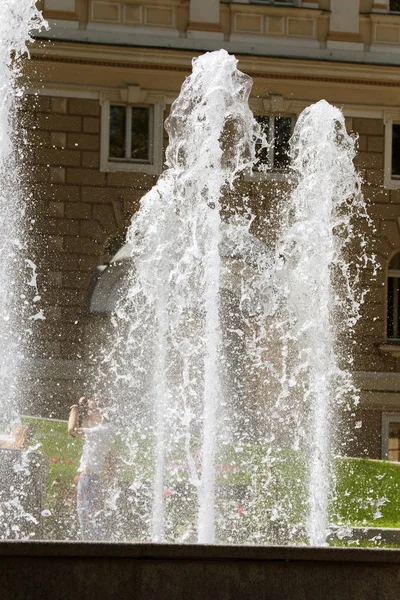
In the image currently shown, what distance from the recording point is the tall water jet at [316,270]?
16281 mm

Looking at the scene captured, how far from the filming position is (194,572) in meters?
6.91

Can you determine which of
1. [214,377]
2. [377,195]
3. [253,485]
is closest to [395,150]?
[377,195]

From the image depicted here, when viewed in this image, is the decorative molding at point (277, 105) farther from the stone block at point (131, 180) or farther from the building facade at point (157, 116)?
the stone block at point (131, 180)

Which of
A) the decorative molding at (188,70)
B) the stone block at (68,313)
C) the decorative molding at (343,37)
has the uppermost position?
the decorative molding at (343,37)

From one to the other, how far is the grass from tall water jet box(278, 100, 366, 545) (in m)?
0.26

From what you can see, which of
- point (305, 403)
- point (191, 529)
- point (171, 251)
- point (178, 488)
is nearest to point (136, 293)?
point (305, 403)

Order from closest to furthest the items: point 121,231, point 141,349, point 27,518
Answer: point 27,518, point 141,349, point 121,231

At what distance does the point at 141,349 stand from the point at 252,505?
6149 millimetres

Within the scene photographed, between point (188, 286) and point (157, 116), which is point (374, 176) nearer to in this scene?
point (157, 116)

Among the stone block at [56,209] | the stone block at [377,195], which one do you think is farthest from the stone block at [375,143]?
the stone block at [56,209]

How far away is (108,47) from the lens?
22.7 m

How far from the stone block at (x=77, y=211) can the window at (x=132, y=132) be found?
696 millimetres

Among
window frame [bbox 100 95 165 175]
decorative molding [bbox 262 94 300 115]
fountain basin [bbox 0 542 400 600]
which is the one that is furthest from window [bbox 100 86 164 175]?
fountain basin [bbox 0 542 400 600]

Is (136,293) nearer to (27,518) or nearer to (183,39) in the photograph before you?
(183,39)
